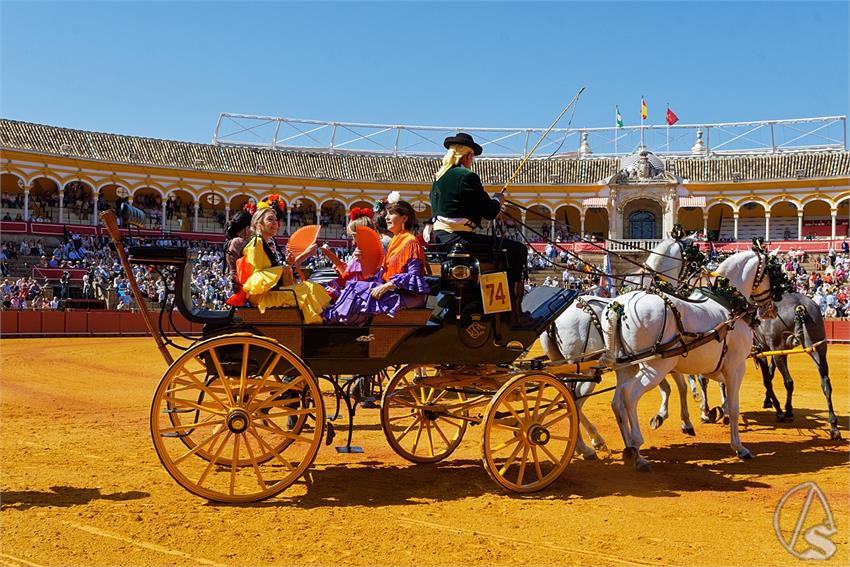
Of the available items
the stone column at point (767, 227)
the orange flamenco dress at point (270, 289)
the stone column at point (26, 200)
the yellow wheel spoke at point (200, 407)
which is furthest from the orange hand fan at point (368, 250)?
the stone column at point (767, 227)

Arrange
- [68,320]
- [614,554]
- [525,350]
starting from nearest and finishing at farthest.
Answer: [614,554] < [525,350] < [68,320]

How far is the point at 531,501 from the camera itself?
206 inches

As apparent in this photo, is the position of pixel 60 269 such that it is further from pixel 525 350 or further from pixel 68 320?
pixel 525 350

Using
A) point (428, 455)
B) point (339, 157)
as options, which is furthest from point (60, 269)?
point (428, 455)

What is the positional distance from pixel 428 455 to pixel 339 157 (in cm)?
3867

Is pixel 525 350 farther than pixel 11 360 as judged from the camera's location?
No

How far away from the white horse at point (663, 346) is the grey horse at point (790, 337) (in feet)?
6.06

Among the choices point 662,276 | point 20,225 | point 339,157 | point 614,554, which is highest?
point 339,157

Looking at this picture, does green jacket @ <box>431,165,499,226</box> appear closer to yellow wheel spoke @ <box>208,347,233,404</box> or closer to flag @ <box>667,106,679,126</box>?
yellow wheel spoke @ <box>208,347,233,404</box>

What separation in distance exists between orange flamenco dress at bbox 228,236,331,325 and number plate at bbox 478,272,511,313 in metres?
1.17

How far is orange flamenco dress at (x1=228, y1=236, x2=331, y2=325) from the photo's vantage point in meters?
5.14

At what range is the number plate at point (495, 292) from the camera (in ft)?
18.2

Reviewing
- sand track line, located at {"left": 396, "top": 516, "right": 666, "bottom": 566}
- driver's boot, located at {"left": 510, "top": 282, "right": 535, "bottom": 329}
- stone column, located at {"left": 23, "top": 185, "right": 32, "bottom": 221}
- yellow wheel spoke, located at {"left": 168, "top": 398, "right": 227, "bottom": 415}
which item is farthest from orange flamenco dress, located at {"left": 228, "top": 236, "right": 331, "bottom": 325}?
stone column, located at {"left": 23, "top": 185, "right": 32, "bottom": 221}

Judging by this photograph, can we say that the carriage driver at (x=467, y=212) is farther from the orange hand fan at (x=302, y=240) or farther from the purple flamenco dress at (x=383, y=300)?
the orange hand fan at (x=302, y=240)
